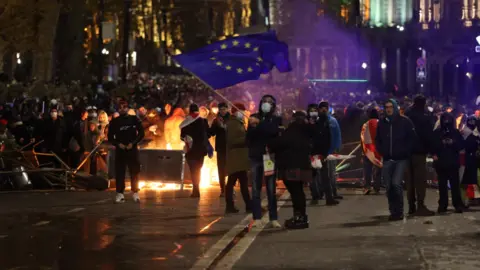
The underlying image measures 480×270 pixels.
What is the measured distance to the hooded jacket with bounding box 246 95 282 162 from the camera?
15609mm

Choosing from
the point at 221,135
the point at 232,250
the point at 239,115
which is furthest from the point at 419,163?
the point at 232,250

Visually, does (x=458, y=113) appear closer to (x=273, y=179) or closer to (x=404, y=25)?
(x=273, y=179)

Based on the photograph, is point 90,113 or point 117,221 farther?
point 90,113

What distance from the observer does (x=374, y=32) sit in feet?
404

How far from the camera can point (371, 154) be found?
1969 centimetres

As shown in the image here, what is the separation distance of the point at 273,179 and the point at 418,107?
318 centimetres

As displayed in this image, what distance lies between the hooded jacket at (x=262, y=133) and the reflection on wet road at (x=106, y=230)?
1.05 meters

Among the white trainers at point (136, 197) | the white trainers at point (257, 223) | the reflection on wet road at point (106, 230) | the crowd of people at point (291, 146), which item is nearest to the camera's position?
the reflection on wet road at point (106, 230)

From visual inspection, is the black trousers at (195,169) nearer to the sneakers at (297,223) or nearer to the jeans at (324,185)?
the jeans at (324,185)

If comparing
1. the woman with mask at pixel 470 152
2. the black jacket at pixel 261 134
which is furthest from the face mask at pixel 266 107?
the woman with mask at pixel 470 152

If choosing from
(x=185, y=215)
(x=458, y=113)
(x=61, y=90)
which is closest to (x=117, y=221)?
(x=185, y=215)

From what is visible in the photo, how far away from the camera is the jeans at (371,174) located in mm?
21891

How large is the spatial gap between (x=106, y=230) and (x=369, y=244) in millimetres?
3534

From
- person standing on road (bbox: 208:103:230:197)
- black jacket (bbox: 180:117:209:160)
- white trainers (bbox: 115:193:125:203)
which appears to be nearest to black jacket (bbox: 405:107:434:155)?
person standing on road (bbox: 208:103:230:197)
